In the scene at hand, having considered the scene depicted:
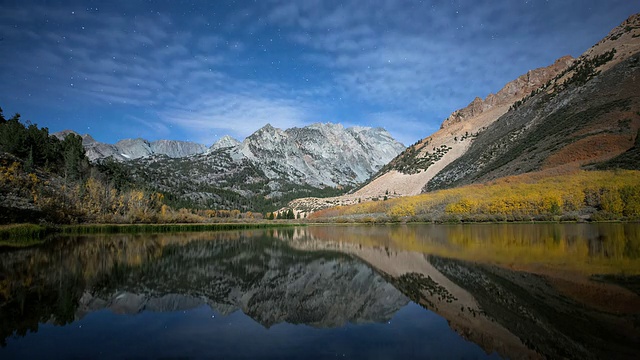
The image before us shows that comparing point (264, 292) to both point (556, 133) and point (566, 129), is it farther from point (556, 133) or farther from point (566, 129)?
point (556, 133)

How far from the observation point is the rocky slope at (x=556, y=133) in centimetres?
9469

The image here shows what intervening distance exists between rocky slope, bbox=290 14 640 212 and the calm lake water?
88711 mm

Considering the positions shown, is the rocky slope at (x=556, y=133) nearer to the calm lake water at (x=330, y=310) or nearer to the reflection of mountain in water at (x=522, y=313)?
the calm lake water at (x=330, y=310)

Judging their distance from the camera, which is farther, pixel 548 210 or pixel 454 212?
pixel 454 212

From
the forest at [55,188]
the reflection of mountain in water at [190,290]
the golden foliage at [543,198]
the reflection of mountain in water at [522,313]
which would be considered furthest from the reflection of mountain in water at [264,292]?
the golden foliage at [543,198]

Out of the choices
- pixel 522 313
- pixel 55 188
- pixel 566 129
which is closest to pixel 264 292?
pixel 522 313

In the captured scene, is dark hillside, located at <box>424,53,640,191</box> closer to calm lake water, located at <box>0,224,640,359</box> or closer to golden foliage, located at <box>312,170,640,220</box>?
golden foliage, located at <box>312,170,640,220</box>

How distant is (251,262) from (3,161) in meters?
63.5

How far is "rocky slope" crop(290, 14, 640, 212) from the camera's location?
94688 millimetres

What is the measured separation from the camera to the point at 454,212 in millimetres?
91375

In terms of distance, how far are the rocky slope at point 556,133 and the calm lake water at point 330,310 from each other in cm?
8871

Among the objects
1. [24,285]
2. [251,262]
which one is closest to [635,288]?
[251,262]

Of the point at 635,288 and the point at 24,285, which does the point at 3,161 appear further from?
the point at 635,288

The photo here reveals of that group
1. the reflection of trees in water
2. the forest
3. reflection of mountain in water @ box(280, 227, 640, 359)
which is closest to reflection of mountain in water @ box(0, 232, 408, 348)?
the reflection of trees in water
